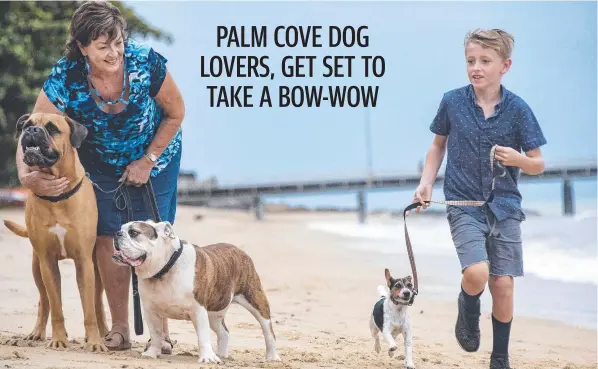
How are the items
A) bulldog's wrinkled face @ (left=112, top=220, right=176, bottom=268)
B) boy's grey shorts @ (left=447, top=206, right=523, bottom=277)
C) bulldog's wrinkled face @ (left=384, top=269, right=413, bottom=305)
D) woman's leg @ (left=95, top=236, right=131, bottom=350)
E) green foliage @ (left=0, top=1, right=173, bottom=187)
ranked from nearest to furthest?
bulldog's wrinkled face @ (left=112, top=220, right=176, bottom=268)
boy's grey shorts @ (left=447, top=206, right=523, bottom=277)
bulldog's wrinkled face @ (left=384, top=269, right=413, bottom=305)
woman's leg @ (left=95, top=236, right=131, bottom=350)
green foliage @ (left=0, top=1, right=173, bottom=187)

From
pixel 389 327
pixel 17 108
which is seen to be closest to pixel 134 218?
pixel 389 327

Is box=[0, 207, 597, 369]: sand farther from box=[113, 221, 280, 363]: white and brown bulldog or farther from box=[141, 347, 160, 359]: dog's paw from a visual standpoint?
box=[113, 221, 280, 363]: white and brown bulldog

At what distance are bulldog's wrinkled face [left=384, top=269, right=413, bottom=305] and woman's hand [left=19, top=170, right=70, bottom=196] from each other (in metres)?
1.93

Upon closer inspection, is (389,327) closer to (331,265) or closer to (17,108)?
(331,265)

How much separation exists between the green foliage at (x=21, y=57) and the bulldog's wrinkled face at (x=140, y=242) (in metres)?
20.1

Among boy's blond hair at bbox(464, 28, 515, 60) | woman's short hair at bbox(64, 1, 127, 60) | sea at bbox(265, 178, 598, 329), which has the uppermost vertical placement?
woman's short hair at bbox(64, 1, 127, 60)

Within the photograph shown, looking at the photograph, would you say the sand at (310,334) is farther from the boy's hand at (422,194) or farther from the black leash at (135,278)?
the boy's hand at (422,194)

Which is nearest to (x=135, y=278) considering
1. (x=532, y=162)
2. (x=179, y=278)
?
(x=179, y=278)

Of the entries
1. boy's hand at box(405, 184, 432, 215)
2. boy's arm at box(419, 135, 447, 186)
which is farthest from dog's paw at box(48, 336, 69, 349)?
boy's arm at box(419, 135, 447, 186)

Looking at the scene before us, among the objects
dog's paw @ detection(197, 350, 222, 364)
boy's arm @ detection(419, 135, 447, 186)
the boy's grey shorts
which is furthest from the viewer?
boy's arm @ detection(419, 135, 447, 186)

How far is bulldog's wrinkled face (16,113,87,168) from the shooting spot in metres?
5.13

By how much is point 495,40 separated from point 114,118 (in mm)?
2206

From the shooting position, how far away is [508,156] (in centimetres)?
504

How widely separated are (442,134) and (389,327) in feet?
4.00
